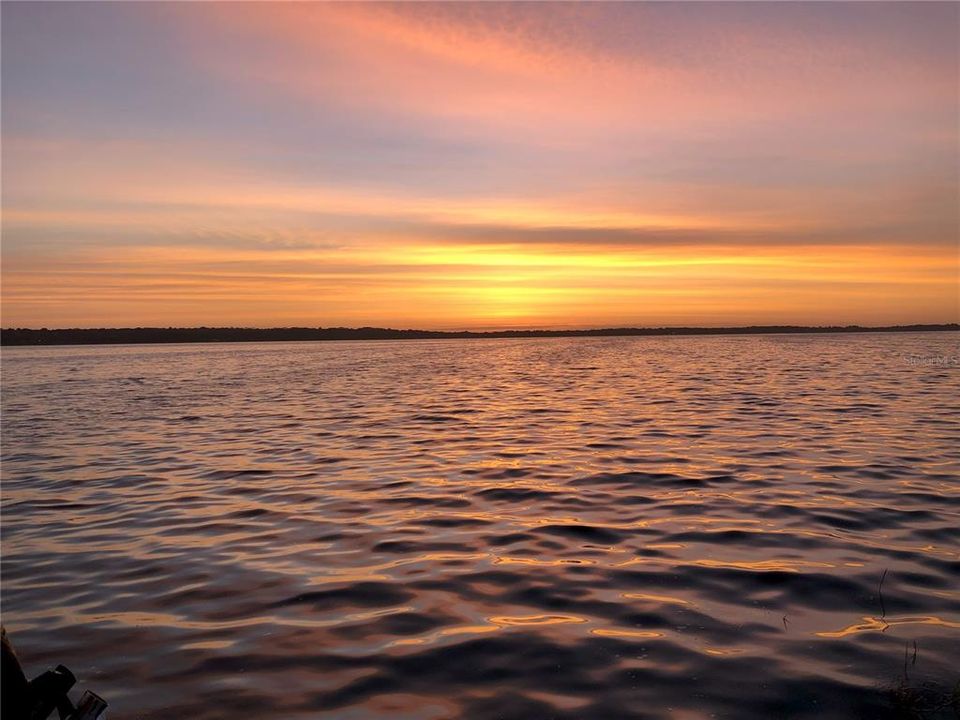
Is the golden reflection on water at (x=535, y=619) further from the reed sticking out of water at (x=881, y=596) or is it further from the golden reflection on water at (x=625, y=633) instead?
the reed sticking out of water at (x=881, y=596)

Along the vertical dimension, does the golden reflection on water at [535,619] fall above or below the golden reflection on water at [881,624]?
below

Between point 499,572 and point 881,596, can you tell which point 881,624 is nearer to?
point 881,596

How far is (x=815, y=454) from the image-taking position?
16.0 meters

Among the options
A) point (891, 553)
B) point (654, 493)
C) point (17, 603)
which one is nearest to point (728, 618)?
point (891, 553)

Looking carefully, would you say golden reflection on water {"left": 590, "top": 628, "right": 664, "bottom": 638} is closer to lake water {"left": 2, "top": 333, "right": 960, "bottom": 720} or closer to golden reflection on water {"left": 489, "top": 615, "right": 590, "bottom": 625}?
lake water {"left": 2, "top": 333, "right": 960, "bottom": 720}

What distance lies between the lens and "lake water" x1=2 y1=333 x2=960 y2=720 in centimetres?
588

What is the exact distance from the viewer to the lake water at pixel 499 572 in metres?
5.88

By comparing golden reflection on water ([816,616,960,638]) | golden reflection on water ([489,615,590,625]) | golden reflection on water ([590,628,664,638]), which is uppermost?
golden reflection on water ([816,616,960,638])

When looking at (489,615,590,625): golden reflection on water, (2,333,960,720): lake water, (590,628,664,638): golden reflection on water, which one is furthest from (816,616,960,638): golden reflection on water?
(489,615,590,625): golden reflection on water

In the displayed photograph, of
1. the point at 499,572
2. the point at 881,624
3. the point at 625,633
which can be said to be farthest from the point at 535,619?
the point at 881,624

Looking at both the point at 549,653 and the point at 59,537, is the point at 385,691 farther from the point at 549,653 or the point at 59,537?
the point at 59,537

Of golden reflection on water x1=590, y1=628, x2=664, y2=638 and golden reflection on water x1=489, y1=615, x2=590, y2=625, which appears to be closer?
golden reflection on water x1=590, y1=628, x2=664, y2=638

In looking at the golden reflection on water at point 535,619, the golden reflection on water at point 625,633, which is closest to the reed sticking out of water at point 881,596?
the golden reflection on water at point 625,633

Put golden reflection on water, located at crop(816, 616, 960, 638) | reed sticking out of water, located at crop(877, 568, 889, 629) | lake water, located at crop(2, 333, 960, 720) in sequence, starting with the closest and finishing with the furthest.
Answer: lake water, located at crop(2, 333, 960, 720), golden reflection on water, located at crop(816, 616, 960, 638), reed sticking out of water, located at crop(877, 568, 889, 629)
